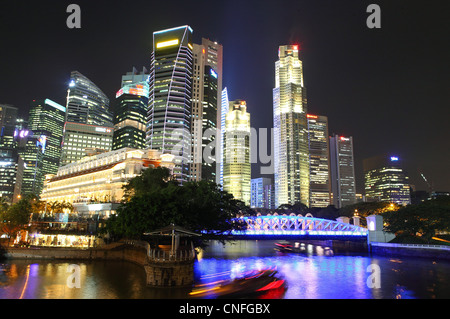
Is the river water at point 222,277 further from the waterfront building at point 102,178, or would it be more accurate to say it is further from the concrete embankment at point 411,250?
the waterfront building at point 102,178

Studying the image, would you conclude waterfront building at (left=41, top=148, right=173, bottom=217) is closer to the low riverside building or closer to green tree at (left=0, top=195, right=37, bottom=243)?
the low riverside building

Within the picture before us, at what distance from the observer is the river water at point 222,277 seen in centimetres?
3759

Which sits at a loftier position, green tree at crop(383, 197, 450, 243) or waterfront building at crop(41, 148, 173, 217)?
waterfront building at crop(41, 148, 173, 217)

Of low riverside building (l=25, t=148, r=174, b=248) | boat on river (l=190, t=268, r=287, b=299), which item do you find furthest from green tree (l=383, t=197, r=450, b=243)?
low riverside building (l=25, t=148, r=174, b=248)

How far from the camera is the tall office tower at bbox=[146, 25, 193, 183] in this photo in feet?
→ 597

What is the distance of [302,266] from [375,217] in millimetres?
43260

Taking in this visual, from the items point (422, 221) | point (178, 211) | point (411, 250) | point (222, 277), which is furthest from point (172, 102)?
point (222, 277)

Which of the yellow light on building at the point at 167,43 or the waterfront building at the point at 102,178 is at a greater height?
the yellow light on building at the point at 167,43

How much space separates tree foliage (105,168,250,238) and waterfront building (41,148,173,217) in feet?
134

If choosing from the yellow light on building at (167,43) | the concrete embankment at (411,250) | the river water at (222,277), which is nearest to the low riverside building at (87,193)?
the river water at (222,277)

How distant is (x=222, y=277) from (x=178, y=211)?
11.9 metres

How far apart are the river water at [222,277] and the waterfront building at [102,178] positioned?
45.8 metres

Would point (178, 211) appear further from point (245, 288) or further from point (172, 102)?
point (172, 102)
